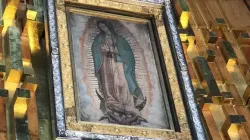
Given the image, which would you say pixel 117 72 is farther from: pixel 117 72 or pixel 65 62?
pixel 65 62

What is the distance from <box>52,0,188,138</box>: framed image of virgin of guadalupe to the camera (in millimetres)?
1869

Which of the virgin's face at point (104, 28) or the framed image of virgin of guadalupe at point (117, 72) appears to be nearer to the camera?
the framed image of virgin of guadalupe at point (117, 72)

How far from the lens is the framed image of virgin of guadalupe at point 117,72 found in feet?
6.13

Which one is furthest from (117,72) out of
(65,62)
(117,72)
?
(65,62)

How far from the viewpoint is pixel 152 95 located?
2029mm

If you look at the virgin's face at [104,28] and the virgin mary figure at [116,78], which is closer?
the virgin mary figure at [116,78]

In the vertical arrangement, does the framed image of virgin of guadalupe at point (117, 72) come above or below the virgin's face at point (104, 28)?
below

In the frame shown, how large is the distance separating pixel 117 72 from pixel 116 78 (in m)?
0.03

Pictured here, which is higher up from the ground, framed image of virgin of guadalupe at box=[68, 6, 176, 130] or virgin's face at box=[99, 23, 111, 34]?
virgin's face at box=[99, 23, 111, 34]

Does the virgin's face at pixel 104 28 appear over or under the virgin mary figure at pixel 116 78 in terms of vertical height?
over

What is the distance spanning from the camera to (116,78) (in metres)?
2.02

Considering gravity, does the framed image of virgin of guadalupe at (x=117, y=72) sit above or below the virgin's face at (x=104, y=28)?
below

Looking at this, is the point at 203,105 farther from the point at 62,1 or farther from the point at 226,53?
the point at 62,1

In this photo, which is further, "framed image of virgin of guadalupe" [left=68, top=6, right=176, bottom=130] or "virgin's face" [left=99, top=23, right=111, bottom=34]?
"virgin's face" [left=99, top=23, right=111, bottom=34]
